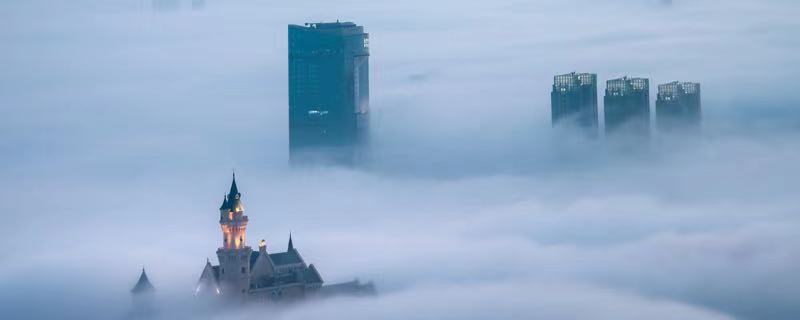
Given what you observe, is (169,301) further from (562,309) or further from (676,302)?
(676,302)

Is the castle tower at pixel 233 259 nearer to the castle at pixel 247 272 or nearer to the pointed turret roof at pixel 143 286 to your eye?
the castle at pixel 247 272

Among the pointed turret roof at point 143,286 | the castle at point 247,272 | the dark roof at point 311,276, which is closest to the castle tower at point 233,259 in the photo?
the castle at point 247,272

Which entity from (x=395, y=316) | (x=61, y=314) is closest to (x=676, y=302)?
(x=395, y=316)

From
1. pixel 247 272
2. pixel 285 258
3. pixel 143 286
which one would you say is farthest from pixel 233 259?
pixel 143 286

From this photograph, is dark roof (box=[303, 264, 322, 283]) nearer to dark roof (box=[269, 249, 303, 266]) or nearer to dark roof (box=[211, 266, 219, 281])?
dark roof (box=[269, 249, 303, 266])

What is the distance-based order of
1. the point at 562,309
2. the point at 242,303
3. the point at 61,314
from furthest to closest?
the point at 562,309
the point at 61,314
the point at 242,303

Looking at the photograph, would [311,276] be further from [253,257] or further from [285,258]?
[253,257]
